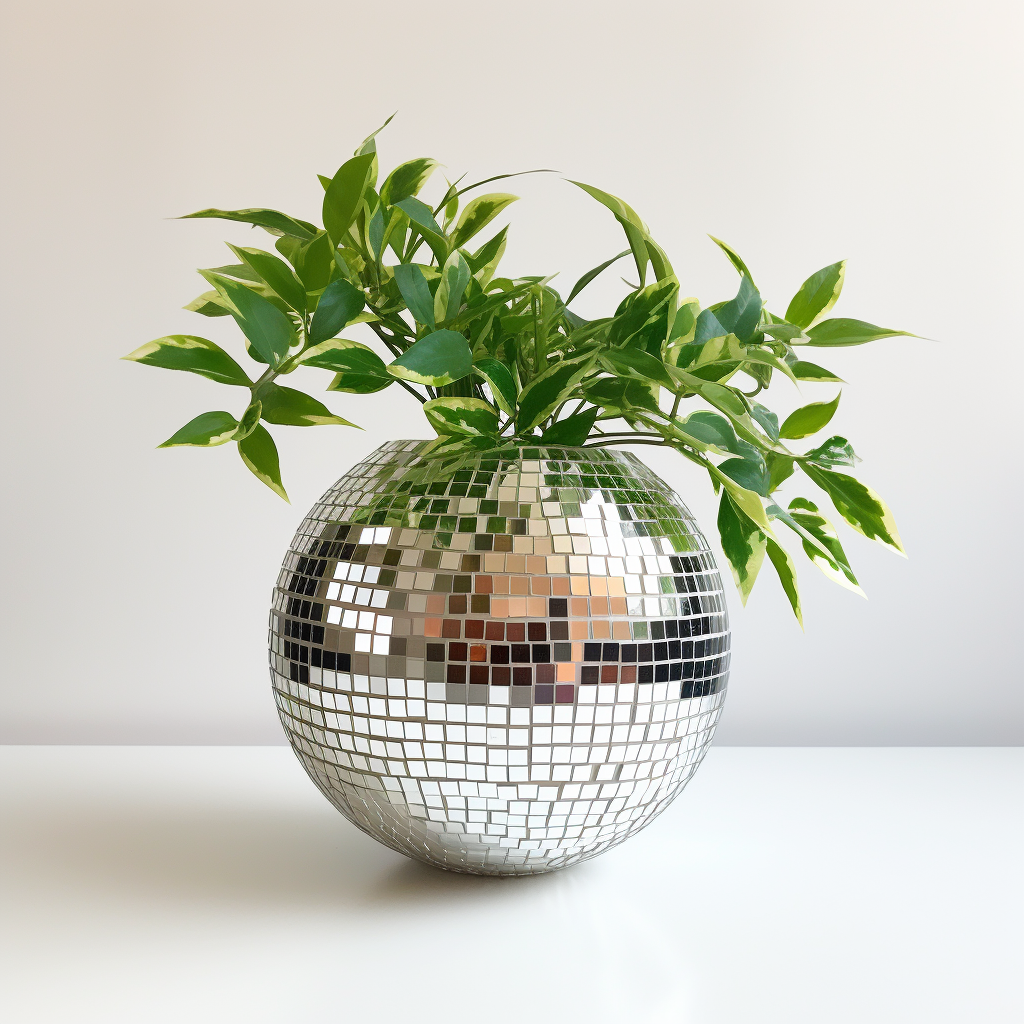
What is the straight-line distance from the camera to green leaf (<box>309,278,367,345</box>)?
0.53 m

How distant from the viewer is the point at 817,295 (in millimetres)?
A: 640

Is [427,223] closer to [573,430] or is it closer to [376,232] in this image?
[376,232]

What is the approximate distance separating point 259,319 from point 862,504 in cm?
40

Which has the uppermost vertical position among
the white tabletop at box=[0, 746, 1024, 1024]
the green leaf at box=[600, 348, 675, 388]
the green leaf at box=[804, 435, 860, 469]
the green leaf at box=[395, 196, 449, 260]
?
the green leaf at box=[395, 196, 449, 260]

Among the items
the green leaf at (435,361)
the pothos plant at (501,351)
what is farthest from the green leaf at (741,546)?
the green leaf at (435,361)

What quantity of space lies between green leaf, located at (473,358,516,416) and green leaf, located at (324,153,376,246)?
11cm

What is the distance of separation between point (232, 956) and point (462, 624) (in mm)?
244

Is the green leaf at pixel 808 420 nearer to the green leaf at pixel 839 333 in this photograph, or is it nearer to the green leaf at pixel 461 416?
the green leaf at pixel 839 333

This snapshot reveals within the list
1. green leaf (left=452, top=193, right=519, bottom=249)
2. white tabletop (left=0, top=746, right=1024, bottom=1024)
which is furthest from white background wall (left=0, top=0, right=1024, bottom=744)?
green leaf (left=452, top=193, right=519, bottom=249)

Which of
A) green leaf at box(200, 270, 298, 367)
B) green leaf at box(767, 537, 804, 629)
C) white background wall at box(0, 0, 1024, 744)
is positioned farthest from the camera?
white background wall at box(0, 0, 1024, 744)

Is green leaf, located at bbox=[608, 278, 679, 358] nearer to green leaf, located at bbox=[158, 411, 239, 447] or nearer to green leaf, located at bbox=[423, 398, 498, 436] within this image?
green leaf, located at bbox=[423, 398, 498, 436]

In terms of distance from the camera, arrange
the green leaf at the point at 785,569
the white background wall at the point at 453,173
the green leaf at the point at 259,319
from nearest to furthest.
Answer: the green leaf at the point at 259,319 → the green leaf at the point at 785,569 → the white background wall at the point at 453,173

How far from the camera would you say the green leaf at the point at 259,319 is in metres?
0.50

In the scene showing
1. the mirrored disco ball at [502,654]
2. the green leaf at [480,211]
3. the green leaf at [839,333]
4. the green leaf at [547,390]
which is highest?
the green leaf at [480,211]
